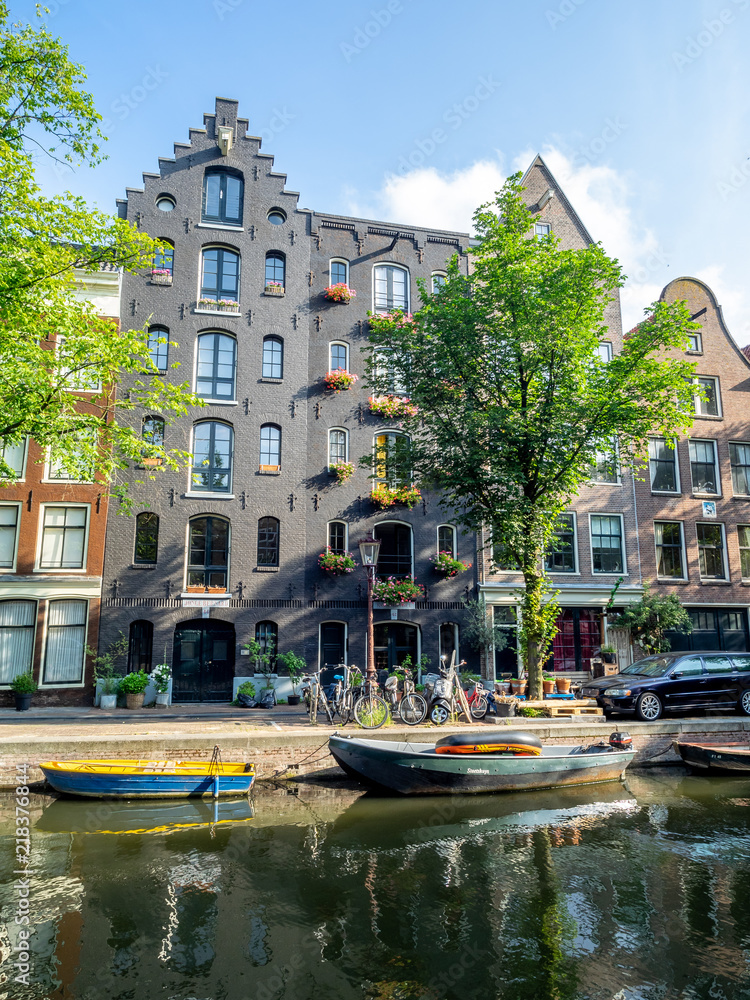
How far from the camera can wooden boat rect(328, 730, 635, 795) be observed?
12547 mm

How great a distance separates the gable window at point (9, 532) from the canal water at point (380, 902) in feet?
33.9

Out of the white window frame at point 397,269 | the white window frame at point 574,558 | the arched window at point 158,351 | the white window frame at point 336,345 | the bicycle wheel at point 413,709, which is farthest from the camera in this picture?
the white window frame at point 397,269

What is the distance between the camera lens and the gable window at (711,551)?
25.6 metres

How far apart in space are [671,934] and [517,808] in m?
5.27

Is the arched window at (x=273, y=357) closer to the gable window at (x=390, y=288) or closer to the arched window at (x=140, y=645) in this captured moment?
the gable window at (x=390, y=288)

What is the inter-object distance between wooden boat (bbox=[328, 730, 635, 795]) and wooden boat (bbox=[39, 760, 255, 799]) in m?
1.99

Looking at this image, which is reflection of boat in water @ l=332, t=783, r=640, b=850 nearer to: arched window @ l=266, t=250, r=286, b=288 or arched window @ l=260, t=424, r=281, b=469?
arched window @ l=260, t=424, r=281, b=469

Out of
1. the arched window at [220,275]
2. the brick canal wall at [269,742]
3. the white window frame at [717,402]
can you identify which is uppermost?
the arched window at [220,275]

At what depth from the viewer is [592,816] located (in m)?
11.8

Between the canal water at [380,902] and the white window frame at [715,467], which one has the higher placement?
the white window frame at [715,467]

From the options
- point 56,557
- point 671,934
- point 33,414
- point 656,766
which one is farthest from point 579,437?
point 56,557

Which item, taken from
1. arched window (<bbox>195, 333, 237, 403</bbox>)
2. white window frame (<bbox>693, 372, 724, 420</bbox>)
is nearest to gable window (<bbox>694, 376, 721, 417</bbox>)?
white window frame (<bbox>693, 372, 724, 420</bbox>)

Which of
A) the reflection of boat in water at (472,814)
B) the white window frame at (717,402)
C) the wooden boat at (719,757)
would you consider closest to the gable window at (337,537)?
the reflection of boat in water at (472,814)

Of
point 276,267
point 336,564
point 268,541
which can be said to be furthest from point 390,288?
point 336,564
